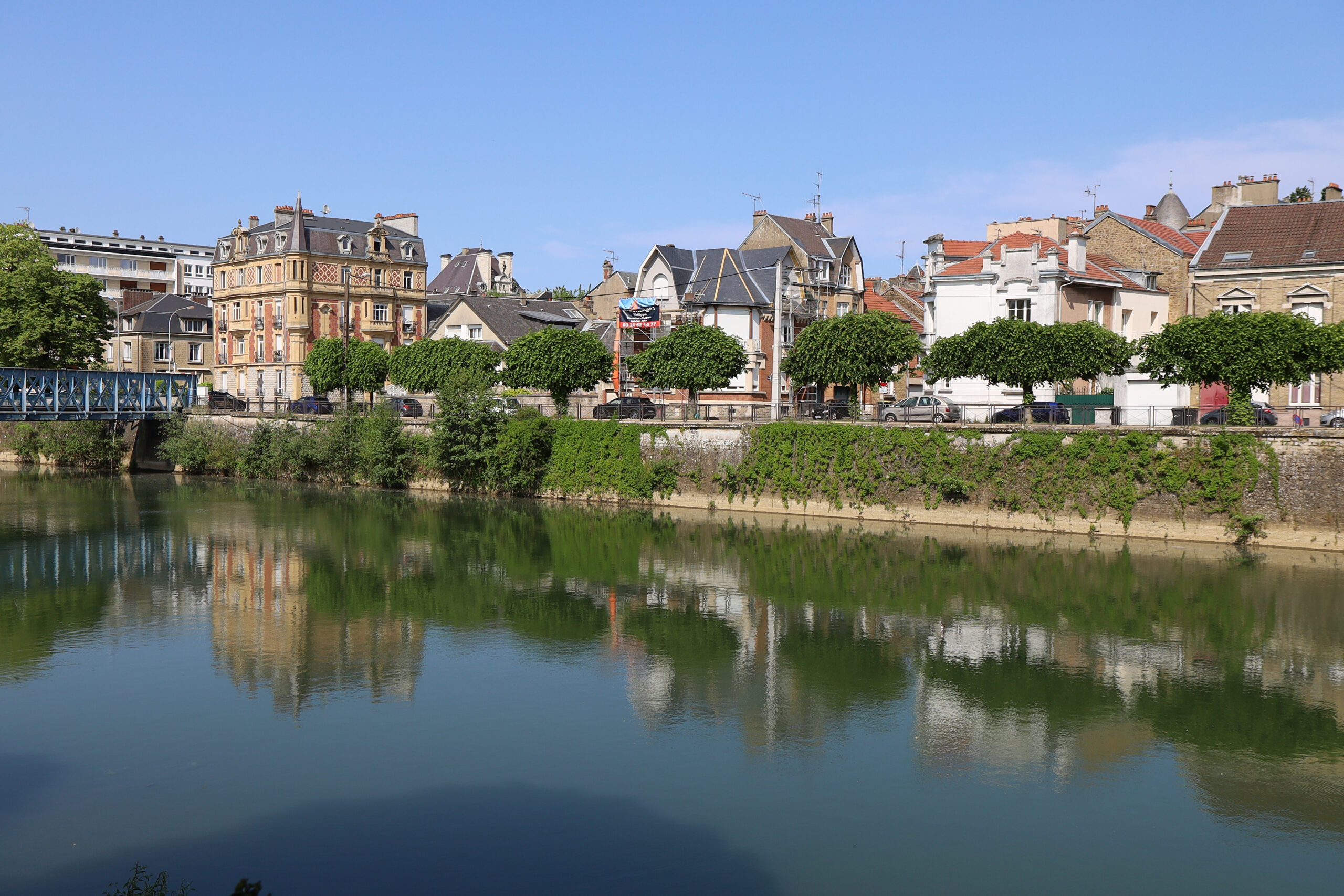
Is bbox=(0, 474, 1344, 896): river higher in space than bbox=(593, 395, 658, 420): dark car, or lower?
lower

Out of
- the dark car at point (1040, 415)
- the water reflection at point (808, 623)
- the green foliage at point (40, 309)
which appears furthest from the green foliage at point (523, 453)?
the green foliage at point (40, 309)

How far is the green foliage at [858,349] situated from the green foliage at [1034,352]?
14.8ft

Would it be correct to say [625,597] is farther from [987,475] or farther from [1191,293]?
[1191,293]

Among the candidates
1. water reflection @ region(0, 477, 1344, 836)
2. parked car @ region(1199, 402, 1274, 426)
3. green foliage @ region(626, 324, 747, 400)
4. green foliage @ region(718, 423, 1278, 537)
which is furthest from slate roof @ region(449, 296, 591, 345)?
parked car @ region(1199, 402, 1274, 426)

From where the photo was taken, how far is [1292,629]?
26.7m

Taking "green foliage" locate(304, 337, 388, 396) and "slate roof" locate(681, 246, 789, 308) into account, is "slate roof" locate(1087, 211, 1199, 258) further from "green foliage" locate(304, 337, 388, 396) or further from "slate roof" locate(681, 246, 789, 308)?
"green foliage" locate(304, 337, 388, 396)

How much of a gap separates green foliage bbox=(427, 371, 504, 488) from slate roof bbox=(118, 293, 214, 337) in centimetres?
4999

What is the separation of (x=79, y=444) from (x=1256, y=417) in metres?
66.1

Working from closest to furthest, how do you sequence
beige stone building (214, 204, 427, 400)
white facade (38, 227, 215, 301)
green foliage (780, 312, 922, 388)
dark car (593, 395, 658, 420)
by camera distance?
green foliage (780, 312, 922, 388) → dark car (593, 395, 658, 420) → beige stone building (214, 204, 427, 400) → white facade (38, 227, 215, 301)

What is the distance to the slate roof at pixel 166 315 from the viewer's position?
98.2 meters

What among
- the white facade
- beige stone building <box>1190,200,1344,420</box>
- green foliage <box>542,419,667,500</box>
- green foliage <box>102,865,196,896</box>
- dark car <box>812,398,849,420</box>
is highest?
the white facade

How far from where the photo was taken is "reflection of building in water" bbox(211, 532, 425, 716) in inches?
867

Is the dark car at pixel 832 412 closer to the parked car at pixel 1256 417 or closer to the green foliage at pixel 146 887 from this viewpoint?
the parked car at pixel 1256 417

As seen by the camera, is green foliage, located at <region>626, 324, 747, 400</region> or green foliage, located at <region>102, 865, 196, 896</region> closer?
green foliage, located at <region>102, 865, 196, 896</region>
